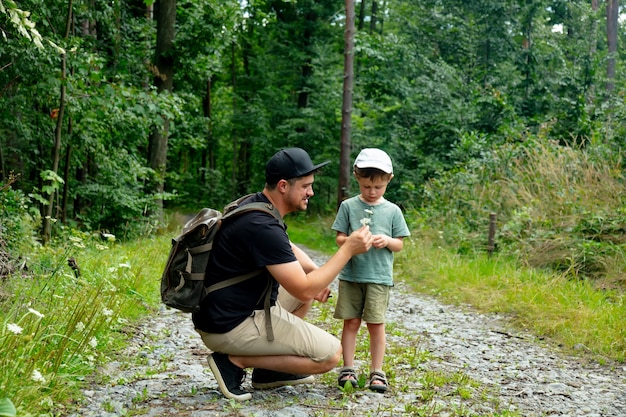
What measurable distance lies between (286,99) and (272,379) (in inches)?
1099

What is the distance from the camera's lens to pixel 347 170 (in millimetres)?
16656

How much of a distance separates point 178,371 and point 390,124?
17679mm

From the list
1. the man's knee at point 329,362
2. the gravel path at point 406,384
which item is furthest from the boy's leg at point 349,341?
the man's knee at point 329,362

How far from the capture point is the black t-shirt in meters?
3.96

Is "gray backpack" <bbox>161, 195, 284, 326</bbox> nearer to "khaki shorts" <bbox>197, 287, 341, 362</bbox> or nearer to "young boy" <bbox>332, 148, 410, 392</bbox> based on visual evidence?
"khaki shorts" <bbox>197, 287, 341, 362</bbox>

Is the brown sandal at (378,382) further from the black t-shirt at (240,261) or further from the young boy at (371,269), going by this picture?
the black t-shirt at (240,261)

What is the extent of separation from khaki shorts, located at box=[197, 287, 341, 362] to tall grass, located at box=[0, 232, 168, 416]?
868mm

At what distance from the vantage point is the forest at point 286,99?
10.8m

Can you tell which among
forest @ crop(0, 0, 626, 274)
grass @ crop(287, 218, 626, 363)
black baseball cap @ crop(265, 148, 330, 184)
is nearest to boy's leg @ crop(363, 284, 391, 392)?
black baseball cap @ crop(265, 148, 330, 184)

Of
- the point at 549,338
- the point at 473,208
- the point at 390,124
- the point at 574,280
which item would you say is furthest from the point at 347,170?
the point at 549,338

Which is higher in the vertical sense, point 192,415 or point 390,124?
point 390,124

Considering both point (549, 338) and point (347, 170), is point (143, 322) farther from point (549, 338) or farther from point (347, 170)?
point (347, 170)

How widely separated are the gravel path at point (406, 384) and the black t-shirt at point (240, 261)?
0.57 m

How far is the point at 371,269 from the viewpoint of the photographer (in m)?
4.69
